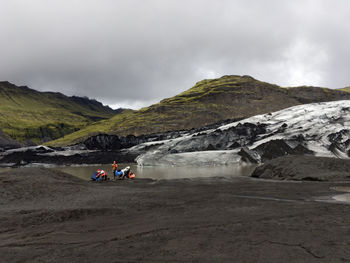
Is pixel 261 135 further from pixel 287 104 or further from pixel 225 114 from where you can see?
pixel 287 104

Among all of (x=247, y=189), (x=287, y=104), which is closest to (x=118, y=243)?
(x=247, y=189)

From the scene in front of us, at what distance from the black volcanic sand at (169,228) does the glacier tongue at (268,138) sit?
32218mm

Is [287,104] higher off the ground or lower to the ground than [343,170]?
higher

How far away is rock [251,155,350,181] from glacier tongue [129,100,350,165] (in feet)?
61.4

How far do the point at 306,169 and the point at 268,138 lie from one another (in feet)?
102

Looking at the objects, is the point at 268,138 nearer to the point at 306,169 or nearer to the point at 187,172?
the point at 187,172

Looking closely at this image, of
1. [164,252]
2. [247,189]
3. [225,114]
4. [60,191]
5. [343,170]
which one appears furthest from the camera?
[225,114]

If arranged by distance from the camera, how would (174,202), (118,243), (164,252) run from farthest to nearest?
(174,202) → (118,243) → (164,252)

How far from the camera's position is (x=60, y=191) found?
14172 millimetres

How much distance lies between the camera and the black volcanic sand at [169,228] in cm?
579

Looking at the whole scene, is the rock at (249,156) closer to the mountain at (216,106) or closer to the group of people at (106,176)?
the group of people at (106,176)

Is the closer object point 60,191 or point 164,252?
point 164,252

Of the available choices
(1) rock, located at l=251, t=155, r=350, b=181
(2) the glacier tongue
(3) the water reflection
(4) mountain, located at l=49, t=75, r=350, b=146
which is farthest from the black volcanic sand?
(4) mountain, located at l=49, t=75, r=350, b=146

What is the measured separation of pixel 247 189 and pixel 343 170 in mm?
10312
